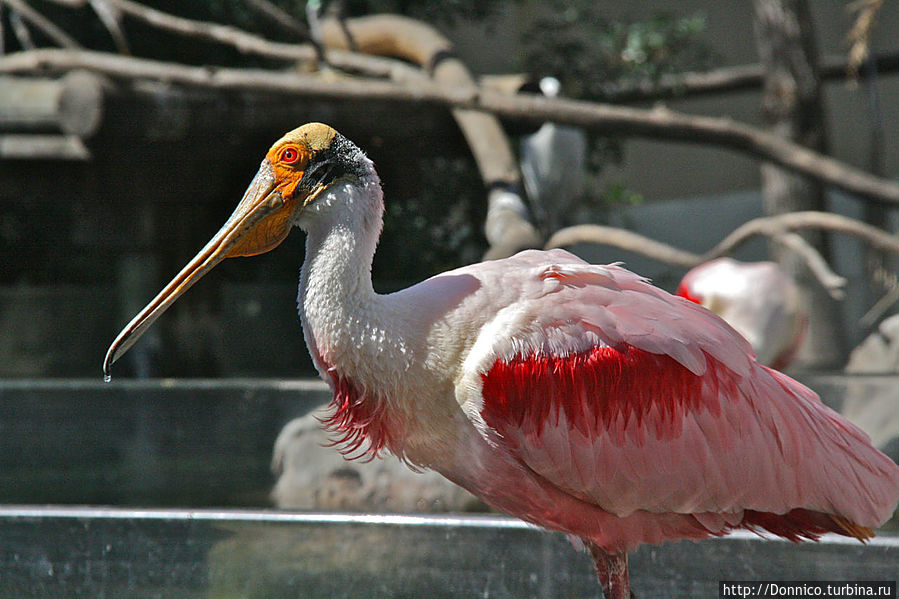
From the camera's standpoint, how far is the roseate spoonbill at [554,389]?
2004 millimetres

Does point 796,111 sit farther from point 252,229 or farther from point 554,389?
point 252,229

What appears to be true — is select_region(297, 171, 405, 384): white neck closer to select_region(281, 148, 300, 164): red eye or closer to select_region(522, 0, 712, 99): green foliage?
select_region(281, 148, 300, 164): red eye

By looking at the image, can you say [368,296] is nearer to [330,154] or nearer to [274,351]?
[330,154]

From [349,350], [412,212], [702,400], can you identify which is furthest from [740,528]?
[412,212]


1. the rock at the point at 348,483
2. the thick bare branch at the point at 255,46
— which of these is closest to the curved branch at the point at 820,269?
the rock at the point at 348,483

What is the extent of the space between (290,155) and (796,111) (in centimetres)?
478

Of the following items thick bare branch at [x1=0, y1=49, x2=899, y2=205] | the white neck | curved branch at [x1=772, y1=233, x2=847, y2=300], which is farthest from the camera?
thick bare branch at [x1=0, y1=49, x2=899, y2=205]

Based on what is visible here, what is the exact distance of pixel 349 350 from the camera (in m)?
1.98

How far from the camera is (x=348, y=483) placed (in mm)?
3693

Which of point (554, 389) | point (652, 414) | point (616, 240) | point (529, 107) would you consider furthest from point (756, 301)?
point (554, 389)

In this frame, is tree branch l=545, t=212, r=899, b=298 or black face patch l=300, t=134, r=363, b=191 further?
tree branch l=545, t=212, r=899, b=298

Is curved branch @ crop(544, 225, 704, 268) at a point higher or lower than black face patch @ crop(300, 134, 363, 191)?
lower

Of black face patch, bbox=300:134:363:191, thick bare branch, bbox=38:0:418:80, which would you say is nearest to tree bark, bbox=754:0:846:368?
thick bare branch, bbox=38:0:418:80

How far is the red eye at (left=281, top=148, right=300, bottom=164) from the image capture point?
201cm
